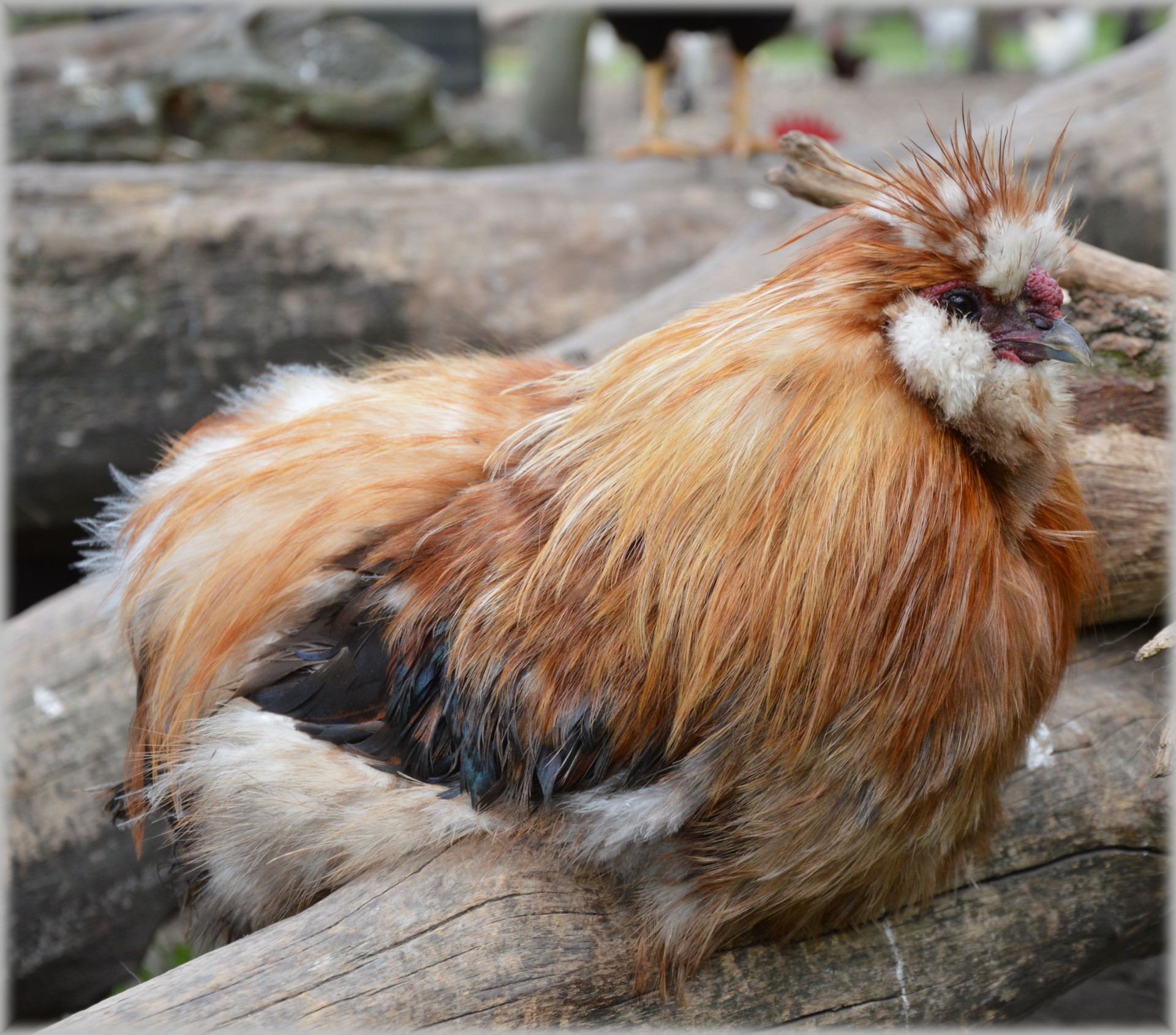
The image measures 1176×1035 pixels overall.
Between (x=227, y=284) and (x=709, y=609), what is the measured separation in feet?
9.90

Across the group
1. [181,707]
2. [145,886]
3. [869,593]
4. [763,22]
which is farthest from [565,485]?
[763,22]

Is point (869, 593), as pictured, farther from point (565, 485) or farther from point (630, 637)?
point (565, 485)

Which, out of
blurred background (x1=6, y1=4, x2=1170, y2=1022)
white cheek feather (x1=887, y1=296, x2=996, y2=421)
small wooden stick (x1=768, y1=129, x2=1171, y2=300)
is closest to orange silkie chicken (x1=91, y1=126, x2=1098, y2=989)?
white cheek feather (x1=887, y1=296, x2=996, y2=421)

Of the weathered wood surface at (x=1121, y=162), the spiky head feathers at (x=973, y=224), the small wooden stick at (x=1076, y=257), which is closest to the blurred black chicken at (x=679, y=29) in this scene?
the weathered wood surface at (x=1121, y=162)

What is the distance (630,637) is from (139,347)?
2972 mm

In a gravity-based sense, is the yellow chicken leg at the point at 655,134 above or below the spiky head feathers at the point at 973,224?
above

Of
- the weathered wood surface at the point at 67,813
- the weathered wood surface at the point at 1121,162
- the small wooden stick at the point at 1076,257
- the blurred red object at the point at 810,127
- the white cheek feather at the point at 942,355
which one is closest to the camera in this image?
the white cheek feather at the point at 942,355

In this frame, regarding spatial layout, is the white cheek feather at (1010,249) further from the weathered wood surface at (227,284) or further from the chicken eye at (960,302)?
the weathered wood surface at (227,284)

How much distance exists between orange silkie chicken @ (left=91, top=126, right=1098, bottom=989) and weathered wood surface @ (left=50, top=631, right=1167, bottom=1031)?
0.07m

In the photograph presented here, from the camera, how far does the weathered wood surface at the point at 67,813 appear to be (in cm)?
279

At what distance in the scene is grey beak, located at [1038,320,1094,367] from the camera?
1629mm

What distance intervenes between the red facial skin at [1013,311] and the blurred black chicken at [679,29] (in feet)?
14.2

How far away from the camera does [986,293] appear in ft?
5.44

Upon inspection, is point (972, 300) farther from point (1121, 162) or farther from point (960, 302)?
point (1121, 162)
